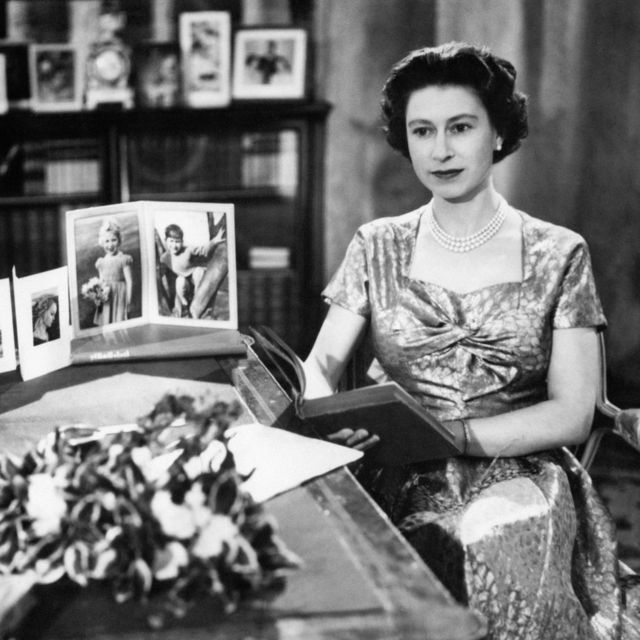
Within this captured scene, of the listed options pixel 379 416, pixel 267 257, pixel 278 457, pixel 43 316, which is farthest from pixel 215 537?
pixel 267 257

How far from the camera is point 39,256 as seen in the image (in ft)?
14.1

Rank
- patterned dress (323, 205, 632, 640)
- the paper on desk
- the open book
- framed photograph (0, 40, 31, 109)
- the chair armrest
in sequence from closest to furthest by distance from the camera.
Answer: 1. the paper on desk
2. the open book
3. patterned dress (323, 205, 632, 640)
4. the chair armrest
5. framed photograph (0, 40, 31, 109)

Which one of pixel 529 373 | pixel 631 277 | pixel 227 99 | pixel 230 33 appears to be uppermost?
pixel 230 33

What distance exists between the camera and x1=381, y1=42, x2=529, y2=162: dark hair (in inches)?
71.0

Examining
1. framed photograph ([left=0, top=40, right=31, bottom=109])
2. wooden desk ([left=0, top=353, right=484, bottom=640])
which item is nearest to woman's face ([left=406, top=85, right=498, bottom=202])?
wooden desk ([left=0, top=353, right=484, bottom=640])

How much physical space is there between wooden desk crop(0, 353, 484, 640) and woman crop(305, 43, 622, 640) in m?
0.49

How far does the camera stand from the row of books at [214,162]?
427cm

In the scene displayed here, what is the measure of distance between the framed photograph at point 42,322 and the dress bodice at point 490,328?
650mm

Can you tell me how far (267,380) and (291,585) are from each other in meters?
0.76

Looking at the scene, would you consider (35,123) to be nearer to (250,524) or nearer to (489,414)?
(489,414)

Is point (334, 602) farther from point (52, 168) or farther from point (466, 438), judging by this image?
point (52, 168)

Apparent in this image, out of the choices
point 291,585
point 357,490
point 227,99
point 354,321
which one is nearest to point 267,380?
point 354,321

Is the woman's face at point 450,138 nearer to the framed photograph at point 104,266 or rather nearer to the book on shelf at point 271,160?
the framed photograph at point 104,266

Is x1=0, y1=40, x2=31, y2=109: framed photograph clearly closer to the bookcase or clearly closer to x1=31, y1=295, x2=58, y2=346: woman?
→ the bookcase
